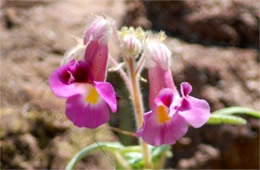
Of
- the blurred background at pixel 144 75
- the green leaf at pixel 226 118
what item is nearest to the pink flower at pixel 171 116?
the green leaf at pixel 226 118

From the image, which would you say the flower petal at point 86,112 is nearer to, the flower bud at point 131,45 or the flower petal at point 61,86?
the flower petal at point 61,86

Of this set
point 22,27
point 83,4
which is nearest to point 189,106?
point 22,27

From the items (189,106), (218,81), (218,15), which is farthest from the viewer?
(218,15)

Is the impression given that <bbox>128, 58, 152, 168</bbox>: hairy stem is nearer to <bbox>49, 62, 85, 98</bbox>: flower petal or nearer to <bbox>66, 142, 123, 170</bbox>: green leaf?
<bbox>66, 142, 123, 170</bbox>: green leaf

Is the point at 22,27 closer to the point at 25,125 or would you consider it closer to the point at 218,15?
the point at 25,125

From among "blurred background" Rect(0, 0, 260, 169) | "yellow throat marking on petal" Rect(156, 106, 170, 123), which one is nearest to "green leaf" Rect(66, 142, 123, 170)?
"blurred background" Rect(0, 0, 260, 169)

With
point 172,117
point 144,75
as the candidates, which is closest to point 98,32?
point 172,117

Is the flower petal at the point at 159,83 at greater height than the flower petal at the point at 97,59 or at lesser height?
lesser

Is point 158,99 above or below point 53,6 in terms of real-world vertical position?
above
